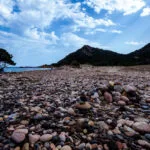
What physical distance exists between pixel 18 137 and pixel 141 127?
8.25 feet

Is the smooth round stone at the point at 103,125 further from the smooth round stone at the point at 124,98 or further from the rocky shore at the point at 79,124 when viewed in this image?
the smooth round stone at the point at 124,98

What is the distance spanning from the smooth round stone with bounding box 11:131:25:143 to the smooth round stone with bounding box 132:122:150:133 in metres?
2.33

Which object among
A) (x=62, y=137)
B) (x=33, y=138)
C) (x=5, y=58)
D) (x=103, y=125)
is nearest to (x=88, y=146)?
(x=62, y=137)

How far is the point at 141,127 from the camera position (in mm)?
4445

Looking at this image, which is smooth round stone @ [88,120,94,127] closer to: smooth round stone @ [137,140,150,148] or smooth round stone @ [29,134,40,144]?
smooth round stone @ [137,140,150,148]

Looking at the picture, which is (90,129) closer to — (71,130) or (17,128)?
(71,130)

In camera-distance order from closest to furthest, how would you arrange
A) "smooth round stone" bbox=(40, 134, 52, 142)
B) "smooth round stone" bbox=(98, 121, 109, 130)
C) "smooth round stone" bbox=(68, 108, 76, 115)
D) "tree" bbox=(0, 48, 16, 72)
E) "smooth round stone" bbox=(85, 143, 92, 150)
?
1. "smooth round stone" bbox=(85, 143, 92, 150)
2. "smooth round stone" bbox=(40, 134, 52, 142)
3. "smooth round stone" bbox=(98, 121, 109, 130)
4. "smooth round stone" bbox=(68, 108, 76, 115)
5. "tree" bbox=(0, 48, 16, 72)

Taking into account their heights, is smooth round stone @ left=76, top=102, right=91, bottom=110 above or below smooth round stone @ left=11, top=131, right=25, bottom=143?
above

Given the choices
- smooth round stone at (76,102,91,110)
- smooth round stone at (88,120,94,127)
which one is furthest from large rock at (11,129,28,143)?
smooth round stone at (76,102,91,110)

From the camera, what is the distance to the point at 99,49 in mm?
130750

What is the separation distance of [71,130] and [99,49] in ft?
421

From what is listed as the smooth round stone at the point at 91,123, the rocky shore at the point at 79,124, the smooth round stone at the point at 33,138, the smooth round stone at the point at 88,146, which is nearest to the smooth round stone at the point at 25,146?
the rocky shore at the point at 79,124

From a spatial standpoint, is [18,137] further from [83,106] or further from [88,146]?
[83,106]

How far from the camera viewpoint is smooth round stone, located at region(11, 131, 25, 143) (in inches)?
156
